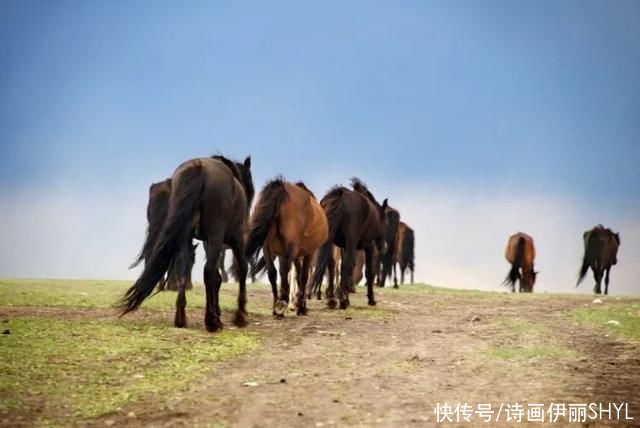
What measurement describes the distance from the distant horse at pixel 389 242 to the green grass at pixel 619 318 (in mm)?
9031

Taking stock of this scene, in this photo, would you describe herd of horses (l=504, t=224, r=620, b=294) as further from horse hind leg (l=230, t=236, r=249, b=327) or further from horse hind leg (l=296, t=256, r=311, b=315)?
horse hind leg (l=230, t=236, r=249, b=327)

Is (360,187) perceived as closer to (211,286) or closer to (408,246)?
(211,286)

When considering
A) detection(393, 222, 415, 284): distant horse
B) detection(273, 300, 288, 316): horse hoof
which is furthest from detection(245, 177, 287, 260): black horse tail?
detection(393, 222, 415, 284): distant horse

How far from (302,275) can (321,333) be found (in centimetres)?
293

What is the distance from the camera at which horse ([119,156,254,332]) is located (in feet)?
27.4

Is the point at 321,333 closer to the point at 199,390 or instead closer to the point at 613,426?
the point at 199,390

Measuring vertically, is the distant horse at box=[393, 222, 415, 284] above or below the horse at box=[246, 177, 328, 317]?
above

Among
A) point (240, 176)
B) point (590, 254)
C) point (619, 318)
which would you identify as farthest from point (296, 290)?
point (590, 254)

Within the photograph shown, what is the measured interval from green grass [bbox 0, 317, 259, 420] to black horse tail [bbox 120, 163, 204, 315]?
1.73 ft

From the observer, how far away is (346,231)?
46.0ft

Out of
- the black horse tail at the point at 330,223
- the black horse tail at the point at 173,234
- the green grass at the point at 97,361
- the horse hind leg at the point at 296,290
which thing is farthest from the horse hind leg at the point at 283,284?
the black horse tail at the point at 173,234

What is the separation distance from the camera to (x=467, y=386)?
20.1 feet

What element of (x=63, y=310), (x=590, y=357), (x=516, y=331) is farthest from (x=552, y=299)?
(x=63, y=310)

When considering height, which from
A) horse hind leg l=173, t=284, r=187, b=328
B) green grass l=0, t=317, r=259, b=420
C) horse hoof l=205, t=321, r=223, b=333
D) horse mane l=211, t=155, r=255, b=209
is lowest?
green grass l=0, t=317, r=259, b=420
